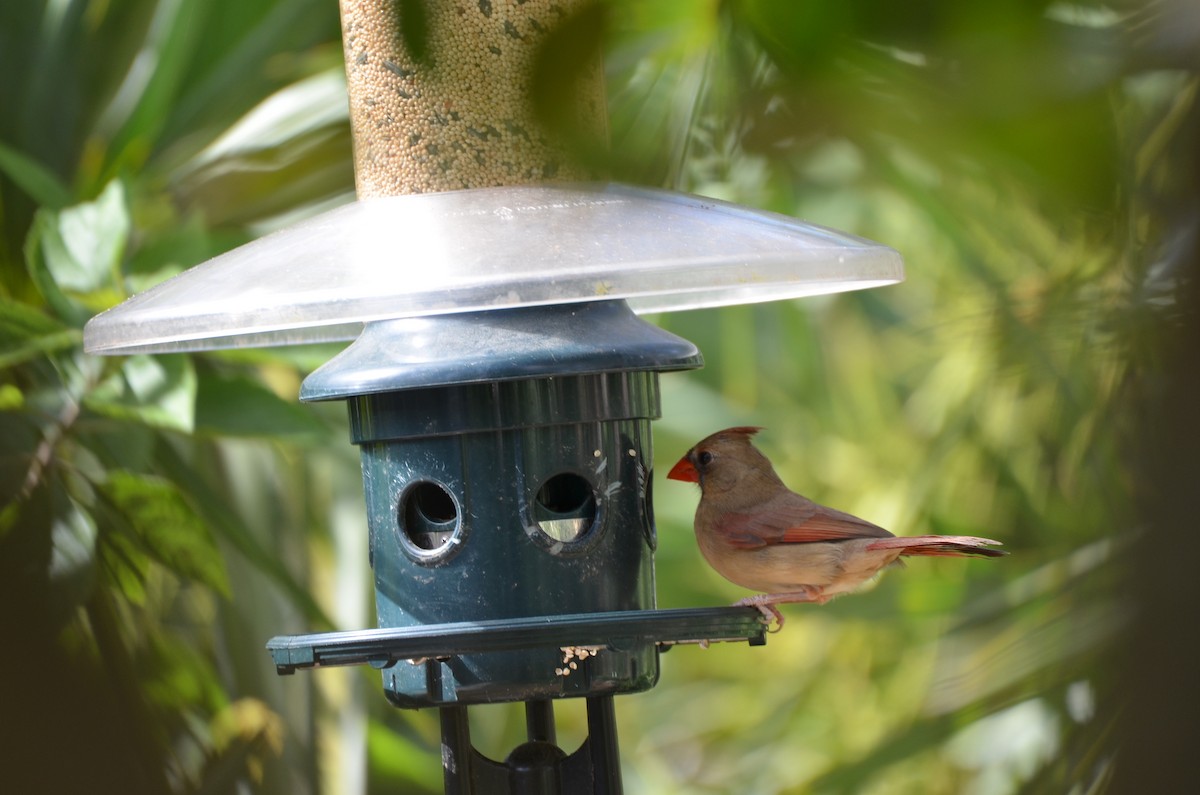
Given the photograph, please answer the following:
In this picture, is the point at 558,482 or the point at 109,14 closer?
the point at 558,482

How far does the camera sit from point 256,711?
3.77 m

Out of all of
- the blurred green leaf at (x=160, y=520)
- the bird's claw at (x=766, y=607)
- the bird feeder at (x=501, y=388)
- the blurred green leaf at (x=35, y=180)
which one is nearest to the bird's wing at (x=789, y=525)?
the bird's claw at (x=766, y=607)

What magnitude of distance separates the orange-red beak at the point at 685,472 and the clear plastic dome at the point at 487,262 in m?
0.85

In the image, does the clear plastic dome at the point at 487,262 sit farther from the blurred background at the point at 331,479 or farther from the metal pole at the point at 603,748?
the metal pole at the point at 603,748

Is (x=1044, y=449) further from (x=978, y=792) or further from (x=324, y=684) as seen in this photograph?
(x=324, y=684)

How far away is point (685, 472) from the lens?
2.81 m

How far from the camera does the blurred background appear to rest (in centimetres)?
297

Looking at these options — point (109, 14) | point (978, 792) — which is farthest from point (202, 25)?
point (978, 792)

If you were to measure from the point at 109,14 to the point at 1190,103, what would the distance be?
3563 mm

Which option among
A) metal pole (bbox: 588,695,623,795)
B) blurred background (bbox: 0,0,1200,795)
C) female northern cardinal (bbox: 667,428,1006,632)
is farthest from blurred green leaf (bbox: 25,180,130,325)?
metal pole (bbox: 588,695,623,795)

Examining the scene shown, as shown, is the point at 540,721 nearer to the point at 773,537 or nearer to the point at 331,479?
→ the point at 773,537

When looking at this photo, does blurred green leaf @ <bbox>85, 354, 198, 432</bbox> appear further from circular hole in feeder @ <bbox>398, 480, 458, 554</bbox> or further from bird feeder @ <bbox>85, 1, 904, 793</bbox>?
circular hole in feeder @ <bbox>398, 480, 458, 554</bbox>

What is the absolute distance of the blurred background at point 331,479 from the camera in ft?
9.75

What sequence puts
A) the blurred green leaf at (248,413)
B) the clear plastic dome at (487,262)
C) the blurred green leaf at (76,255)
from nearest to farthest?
the clear plastic dome at (487,262) → the blurred green leaf at (76,255) → the blurred green leaf at (248,413)
